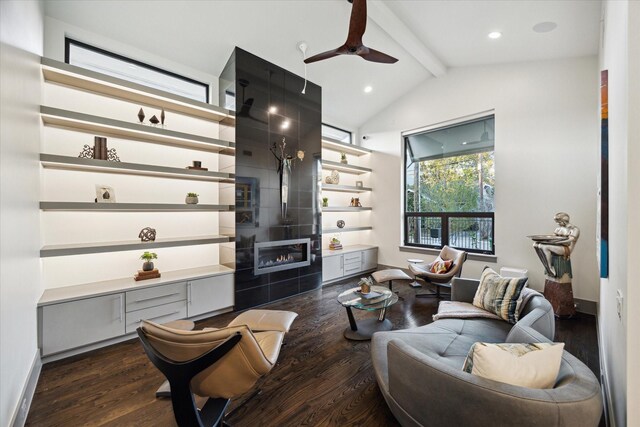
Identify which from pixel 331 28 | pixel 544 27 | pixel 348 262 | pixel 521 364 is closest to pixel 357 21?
pixel 331 28

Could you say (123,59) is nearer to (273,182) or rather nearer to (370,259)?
(273,182)

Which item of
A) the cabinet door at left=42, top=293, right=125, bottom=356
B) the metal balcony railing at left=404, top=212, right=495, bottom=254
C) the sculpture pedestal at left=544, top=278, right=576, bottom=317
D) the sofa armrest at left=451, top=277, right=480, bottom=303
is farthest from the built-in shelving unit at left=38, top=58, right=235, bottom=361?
the sculpture pedestal at left=544, top=278, right=576, bottom=317

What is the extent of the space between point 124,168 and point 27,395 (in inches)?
86.3

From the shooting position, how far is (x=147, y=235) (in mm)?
3416

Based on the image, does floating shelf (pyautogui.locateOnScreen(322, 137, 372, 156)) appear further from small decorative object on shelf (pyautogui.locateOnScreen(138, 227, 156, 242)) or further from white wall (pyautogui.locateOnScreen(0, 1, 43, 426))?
white wall (pyautogui.locateOnScreen(0, 1, 43, 426))

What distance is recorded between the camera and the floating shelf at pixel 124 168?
2791 millimetres

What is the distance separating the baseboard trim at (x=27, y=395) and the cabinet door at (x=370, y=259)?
4.96 meters

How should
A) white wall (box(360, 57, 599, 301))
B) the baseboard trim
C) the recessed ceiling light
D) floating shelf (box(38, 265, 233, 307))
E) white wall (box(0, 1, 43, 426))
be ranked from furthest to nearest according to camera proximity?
white wall (box(360, 57, 599, 301)) → the recessed ceiling light → floating shelf (box(38, 265, 233, 307)) → the baseboard trim → white wall (box(0, 1, 43, 426))

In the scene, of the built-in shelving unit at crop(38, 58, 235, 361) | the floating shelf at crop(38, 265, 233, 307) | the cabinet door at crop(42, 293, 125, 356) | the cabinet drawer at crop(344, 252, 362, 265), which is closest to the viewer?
the cabinet door at crop(42, 293, 125, 356)

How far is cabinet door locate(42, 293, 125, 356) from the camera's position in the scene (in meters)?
2.53

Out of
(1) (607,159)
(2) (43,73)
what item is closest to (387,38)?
(1) (607,159)

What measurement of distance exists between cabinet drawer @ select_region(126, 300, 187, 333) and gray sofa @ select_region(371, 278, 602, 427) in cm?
245

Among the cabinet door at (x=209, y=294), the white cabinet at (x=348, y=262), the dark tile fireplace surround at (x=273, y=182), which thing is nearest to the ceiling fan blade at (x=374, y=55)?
the dark tile fireplace surround at (x=273, y=182)

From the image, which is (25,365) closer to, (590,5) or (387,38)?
(387,38)
